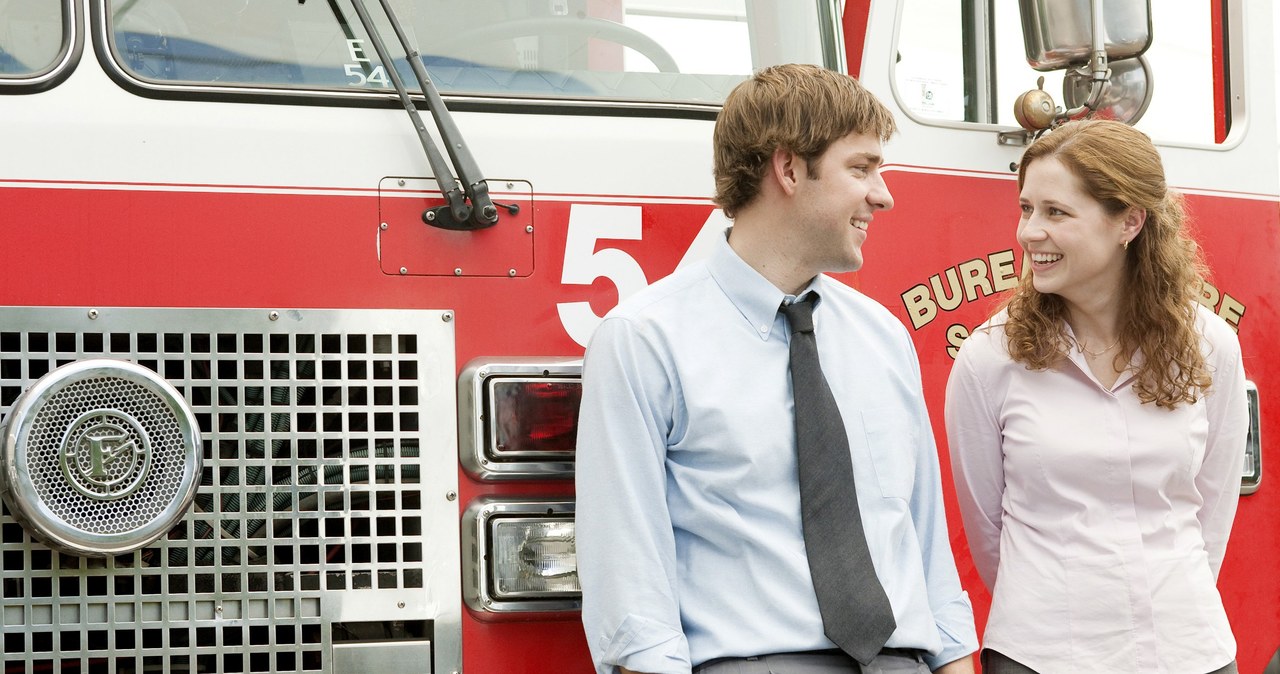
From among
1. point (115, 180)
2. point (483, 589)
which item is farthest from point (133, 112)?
point (483, 589)

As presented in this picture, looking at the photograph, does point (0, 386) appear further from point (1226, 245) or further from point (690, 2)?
point (1226, 245)

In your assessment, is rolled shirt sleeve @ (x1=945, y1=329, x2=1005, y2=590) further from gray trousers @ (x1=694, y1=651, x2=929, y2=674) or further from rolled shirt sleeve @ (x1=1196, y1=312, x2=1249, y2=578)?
gray trousers @ (x1=694, y1=651, x2=929, y2=674)

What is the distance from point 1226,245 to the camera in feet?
10.4

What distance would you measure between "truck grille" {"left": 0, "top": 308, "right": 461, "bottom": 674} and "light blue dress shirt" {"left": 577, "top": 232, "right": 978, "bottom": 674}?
0.36 meters

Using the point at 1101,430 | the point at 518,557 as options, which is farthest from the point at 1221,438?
the point at 518,557

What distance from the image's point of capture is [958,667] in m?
2.36

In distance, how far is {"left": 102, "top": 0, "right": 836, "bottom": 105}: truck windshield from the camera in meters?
2.50

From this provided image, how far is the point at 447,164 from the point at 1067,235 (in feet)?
3.54

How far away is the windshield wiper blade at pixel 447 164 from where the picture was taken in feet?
8.06

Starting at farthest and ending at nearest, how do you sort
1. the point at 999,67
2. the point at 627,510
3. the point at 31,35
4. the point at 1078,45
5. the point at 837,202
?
the point at 999,67 → the point at 1078,45 → the point at 31,35 → the point at 837,202 → the point at 627,510

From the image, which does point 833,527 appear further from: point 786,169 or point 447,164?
point 447,164

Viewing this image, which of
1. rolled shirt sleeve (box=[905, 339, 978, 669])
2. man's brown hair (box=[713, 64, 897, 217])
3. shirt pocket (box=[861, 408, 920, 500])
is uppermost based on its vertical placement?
man's brown hair (box=[713, 64, 897, 217])

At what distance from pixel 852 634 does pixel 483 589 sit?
0.64m

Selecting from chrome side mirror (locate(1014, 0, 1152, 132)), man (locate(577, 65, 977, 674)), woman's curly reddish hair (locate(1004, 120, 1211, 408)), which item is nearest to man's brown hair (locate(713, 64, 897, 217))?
man (locate(577, 65, 977, 674))
